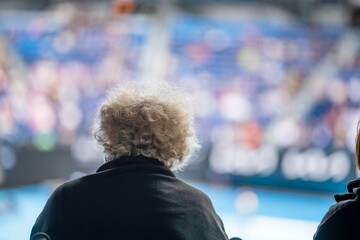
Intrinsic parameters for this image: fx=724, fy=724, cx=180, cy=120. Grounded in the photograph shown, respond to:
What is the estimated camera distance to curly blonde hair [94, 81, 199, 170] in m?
2.16

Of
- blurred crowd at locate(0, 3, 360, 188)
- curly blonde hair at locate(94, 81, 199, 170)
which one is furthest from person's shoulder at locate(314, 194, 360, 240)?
blurred crowd at locate(0, 3, 360, 188)

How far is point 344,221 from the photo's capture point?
209cm

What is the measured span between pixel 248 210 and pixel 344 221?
19.6ft

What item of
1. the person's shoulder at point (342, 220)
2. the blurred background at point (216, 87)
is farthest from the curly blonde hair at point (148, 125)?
the blurred background at point (216, 87)

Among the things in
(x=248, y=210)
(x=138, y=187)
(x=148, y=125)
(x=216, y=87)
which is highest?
(x=148, y=125)

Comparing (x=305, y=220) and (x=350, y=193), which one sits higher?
(x=350, y=193)

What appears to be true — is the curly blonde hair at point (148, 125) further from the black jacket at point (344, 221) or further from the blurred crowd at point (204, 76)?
the blurred crowd at point (204, 76)

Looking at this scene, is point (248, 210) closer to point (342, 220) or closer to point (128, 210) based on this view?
point (342, 220)

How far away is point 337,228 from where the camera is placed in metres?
2.10

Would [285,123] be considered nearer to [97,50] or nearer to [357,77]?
[357,77]

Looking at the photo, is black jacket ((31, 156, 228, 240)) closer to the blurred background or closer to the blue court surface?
the blue court surface

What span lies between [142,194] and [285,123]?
26.7ft

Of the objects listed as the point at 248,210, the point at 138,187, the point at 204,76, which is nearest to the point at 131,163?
the point at 138,187

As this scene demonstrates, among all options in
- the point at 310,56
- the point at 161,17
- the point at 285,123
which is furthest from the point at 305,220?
the point at 161,17
